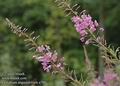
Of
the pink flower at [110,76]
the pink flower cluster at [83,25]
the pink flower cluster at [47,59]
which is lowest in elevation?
the pink flower at [110,76]

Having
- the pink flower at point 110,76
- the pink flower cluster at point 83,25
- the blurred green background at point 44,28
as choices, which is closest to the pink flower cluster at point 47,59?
the pink flower cluster at point 83,25

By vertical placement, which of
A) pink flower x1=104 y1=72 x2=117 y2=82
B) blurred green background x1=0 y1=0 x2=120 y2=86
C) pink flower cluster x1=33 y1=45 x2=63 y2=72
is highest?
blurred green background x1=0 y1=0 x2=120 y2=86

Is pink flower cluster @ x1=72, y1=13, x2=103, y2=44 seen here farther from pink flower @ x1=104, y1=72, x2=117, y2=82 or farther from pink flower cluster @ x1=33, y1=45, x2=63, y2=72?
pink flower @ x1=104, y1=72, x2=117, y2=82

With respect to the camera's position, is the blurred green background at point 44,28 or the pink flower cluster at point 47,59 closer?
the pink flower cluster at point 47,59

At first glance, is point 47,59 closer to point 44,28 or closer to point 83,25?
point 83,25

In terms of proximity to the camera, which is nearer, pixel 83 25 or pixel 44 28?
pixel 83 25

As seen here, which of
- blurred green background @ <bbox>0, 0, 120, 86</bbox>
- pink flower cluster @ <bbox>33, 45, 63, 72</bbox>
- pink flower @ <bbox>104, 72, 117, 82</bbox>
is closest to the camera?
pink flower cluster @ <bbox>33, 45, 63, 72</bbox>

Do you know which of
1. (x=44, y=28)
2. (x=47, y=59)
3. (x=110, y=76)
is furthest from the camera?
(x=44, y=28)

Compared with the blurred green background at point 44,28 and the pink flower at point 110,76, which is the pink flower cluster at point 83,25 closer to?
the pink flower at point 110,76

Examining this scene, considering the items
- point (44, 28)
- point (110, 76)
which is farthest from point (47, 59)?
point (44, 28)

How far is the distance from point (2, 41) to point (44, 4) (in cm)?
188

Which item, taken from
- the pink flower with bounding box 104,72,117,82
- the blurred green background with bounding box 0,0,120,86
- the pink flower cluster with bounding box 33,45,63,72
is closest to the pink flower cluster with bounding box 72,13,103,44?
the pink flower cluster with bounding box 33,45,63,72

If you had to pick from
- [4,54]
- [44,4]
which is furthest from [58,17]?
[4,54]

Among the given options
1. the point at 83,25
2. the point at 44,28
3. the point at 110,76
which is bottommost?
the point at 110,76
